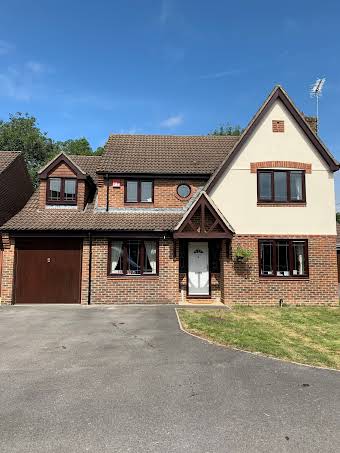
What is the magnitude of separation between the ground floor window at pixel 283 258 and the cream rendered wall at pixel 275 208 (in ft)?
1.54

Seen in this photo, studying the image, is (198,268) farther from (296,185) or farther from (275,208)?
(296,185)

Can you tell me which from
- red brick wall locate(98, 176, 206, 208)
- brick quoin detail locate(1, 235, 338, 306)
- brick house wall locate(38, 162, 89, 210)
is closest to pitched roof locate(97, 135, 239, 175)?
→ red brick wall locate(98, 176, 206, 208)

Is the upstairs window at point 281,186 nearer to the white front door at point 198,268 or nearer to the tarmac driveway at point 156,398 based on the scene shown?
the white front door at point 198,268

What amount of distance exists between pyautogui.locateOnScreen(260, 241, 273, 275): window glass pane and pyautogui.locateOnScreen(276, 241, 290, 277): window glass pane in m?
0.29

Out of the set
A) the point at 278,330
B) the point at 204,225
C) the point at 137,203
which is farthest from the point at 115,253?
the point at 278,330

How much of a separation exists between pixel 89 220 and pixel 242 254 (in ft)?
21.4

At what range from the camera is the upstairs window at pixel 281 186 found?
47.1ft

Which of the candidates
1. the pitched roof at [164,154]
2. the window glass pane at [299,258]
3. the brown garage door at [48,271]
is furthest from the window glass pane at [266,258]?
the brown garage door at [48,271]

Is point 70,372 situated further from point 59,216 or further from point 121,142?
point 121,142

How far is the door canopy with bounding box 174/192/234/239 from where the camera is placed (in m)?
13.5

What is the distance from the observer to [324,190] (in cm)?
Answer: 1441

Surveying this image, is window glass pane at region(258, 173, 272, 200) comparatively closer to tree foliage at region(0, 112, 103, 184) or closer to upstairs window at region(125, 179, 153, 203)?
upstairs window at region(125, 179, 153, 203)

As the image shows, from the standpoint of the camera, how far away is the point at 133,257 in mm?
14336

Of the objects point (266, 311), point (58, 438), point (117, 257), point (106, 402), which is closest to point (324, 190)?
point (266, 311)
